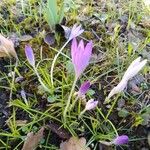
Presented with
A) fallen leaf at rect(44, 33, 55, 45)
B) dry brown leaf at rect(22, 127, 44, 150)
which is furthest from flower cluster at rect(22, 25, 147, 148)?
fallen leaf at rect(44, 33, 55, 45)

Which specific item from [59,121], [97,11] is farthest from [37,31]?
[59,121]

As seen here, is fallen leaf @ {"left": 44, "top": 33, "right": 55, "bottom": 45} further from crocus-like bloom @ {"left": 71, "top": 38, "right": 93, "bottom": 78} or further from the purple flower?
the purple flower

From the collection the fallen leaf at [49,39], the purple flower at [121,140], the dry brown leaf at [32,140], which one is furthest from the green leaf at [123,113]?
the fallen leaf at [49,39]

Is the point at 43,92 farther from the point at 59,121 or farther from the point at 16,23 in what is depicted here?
the point at 16,23

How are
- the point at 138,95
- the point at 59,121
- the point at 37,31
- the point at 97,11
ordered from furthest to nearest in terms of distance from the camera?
the point at 97,11, the point at 37,31, the point at 138,95, the point at 59,121

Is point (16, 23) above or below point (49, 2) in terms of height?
below
